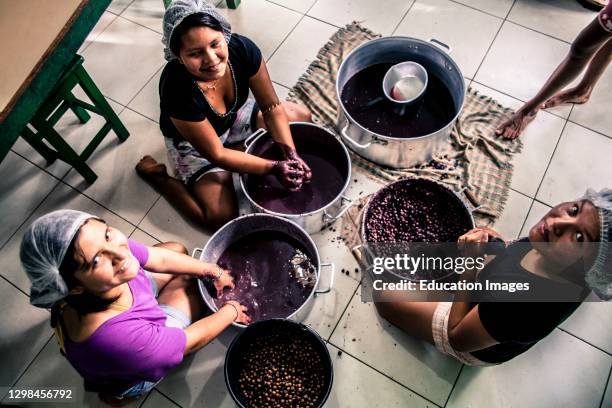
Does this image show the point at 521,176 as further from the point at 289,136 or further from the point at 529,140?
the point at 289,136

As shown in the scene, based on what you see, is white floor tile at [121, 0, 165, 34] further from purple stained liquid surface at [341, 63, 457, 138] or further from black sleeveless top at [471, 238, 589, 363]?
black sleeveless top at [471, 238, 589, 363]

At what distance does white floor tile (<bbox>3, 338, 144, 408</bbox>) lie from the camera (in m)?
1.58

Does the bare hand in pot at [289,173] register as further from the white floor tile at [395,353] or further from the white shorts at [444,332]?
the white shorts at [444,332]

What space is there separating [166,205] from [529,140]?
1.70m

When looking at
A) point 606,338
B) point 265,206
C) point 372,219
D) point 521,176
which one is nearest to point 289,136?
point 265,206

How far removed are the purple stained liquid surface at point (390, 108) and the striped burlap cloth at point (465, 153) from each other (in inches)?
7.3

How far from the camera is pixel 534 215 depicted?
6.09ft

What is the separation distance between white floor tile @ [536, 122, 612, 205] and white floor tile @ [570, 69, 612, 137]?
0.04 m

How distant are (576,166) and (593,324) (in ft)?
2.33

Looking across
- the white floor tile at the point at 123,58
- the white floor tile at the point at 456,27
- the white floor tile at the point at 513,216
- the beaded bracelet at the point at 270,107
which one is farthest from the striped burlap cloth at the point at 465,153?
the white floor tile at the point at 123,58

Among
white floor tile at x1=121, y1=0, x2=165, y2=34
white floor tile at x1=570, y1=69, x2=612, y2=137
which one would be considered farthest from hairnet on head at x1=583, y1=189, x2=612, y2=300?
white floor tile at x1=121, y1=0, x2=165, y2=34

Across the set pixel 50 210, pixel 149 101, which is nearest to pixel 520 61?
pixel 149 101

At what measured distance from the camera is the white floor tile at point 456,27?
2.22 meters

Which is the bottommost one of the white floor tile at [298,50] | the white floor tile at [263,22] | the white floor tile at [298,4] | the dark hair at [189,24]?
the white floor tile at [298,50]
